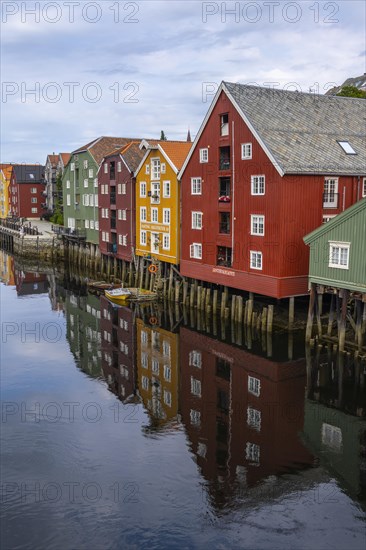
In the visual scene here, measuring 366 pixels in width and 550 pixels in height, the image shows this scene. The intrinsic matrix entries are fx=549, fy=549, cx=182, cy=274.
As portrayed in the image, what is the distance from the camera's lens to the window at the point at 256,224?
36.2 meters

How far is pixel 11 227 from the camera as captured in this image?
334 feet

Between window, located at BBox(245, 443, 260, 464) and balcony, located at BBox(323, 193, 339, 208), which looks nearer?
window, located at BBox(245, 443, 260, 464)

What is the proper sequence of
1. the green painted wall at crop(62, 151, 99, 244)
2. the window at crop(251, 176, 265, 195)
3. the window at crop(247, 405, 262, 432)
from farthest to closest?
the green painted wall at crop(62, 151, 99, 244) < the window at crop(251, 176, 265, 195) < the window at crop(247, 405, 262, 432)

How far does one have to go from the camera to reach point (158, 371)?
1219 inches

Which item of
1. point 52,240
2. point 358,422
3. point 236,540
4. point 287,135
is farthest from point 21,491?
point 52,240

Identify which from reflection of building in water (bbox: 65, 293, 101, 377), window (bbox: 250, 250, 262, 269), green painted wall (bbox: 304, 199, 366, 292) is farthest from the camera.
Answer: window (bbox: 250, 250, 262, 269)

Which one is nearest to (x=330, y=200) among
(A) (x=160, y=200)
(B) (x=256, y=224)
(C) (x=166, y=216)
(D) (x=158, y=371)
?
(B) (x=256, y=224)

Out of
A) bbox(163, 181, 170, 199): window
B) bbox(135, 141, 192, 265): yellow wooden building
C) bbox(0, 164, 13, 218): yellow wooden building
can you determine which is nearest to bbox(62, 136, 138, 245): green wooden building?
bbox(135, 141, 192, 265): yellow wooden building

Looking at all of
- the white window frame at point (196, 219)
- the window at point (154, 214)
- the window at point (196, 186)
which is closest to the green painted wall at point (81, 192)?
the window at point (154, 214)

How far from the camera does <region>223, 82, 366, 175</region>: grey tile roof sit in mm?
35219

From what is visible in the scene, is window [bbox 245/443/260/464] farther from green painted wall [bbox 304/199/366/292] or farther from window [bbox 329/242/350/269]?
window [bbox 329/242/350/269]

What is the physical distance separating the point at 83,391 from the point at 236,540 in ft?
46.3

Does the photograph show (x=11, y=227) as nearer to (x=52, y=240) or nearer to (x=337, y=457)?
(x=52, y=240)

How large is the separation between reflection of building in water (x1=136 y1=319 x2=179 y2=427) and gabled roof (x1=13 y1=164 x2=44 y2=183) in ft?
291
